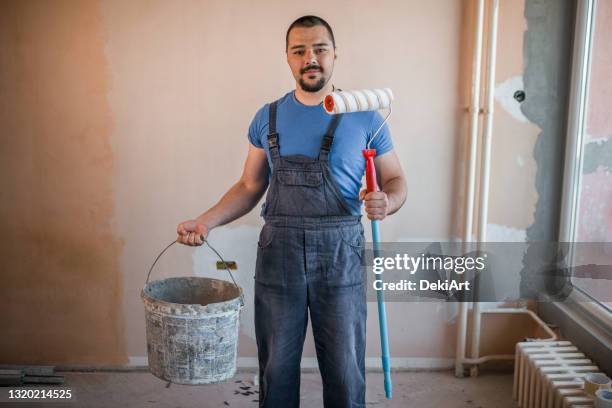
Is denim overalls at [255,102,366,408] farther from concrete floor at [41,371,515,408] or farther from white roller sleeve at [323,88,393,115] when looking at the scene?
concrete floor at [41,371,515,408]

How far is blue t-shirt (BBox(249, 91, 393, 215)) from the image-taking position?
7.25ft

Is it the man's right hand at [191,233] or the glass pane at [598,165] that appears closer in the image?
the man's right hand at [191,233]

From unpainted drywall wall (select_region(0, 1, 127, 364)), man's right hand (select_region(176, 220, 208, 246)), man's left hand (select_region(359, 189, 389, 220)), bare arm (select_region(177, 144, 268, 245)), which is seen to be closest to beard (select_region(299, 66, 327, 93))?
bare arm (select_region(177, 144, 268, 245))

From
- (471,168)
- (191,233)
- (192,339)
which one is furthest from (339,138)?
(471,168)

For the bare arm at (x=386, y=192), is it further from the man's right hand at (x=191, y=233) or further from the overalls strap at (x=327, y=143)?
the man's right hand at (x=191, y=233)

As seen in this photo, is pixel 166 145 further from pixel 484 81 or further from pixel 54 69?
pixel 484 81

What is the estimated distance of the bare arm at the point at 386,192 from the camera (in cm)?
208

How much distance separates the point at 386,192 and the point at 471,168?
37.1 inches

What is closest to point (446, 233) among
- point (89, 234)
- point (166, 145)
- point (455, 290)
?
point (455, 290)

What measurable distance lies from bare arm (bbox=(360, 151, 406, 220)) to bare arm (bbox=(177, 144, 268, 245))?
455 mm

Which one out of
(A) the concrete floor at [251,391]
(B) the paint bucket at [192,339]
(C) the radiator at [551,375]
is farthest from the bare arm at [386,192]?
(A) the concrete floor at [251,391]

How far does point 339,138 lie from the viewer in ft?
7.24

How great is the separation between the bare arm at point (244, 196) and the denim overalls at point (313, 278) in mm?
185

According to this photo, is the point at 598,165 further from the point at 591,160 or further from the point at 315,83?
the point at 315,83
